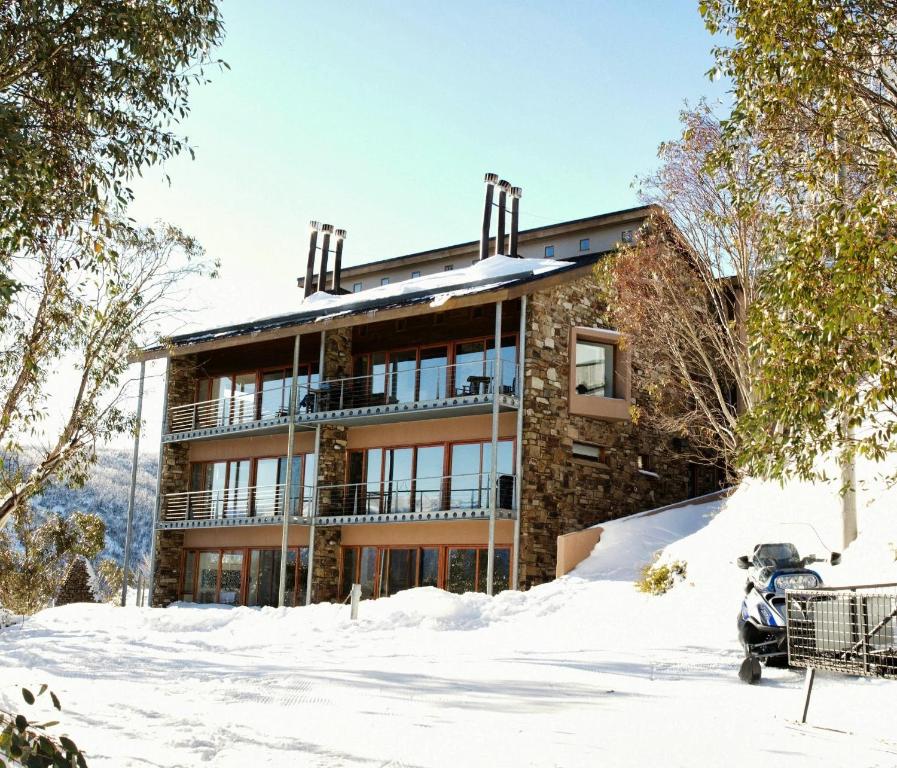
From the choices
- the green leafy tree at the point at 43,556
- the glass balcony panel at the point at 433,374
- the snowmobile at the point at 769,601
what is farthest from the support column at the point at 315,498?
the snowmobile at the point at 769,601

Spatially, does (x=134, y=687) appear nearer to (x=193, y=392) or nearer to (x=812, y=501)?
(x=812, y=501)

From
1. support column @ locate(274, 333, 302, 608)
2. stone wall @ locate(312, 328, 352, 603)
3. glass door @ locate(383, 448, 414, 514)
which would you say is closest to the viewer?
support column @ locate(274, 333, 302, 608)

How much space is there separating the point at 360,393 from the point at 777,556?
15.9 meters

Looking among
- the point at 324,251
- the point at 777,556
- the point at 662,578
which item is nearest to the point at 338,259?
the point at 324,251

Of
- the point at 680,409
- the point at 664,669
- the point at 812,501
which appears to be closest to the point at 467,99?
the point at 664,669

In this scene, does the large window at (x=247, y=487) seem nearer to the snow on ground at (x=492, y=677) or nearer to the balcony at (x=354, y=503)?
the balcony at (x=354, y=503)

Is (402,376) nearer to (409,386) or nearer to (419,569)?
(409,386)

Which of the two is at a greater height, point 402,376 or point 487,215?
point 487,215

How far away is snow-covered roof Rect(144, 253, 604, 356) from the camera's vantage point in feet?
73.2

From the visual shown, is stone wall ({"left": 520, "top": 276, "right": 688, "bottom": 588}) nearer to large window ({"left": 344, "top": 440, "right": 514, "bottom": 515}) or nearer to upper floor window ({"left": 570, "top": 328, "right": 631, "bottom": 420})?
upper floor window ({"left": 570, "top": 328, "right": 631, "bottom": 420})

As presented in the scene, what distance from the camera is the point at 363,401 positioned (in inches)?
1006

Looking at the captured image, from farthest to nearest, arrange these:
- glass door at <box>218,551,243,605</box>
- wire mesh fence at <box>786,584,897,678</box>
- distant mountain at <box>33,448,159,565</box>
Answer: distant mountain at <box>33,448,159,565</box> → glass door at <box>218,551,243,605</box> → wire mesh fence at <box>786,584,897,678</box>

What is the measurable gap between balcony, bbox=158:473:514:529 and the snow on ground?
9.64 ft

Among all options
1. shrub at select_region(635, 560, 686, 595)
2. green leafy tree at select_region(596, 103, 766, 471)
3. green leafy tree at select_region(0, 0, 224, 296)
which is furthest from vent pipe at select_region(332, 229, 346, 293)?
green leafy tree at select_region(0, 0, 224, 296)
